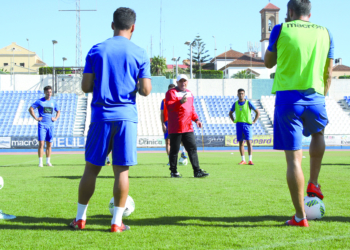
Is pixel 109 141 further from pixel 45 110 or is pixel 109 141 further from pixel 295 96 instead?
pixel 45 110

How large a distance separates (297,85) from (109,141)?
190 cm

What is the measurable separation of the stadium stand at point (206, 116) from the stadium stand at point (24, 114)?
20.3ft

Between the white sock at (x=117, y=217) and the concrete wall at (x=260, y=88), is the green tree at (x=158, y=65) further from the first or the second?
the white sock at (x=117, y=217)

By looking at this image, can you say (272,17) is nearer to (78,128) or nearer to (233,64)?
(233,64)

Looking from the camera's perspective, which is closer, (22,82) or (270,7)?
(22,82)

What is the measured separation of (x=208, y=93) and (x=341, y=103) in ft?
45.0

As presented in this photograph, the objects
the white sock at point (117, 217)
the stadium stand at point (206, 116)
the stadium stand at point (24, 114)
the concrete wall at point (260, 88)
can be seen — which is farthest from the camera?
the concrete wall at point (260, 88)

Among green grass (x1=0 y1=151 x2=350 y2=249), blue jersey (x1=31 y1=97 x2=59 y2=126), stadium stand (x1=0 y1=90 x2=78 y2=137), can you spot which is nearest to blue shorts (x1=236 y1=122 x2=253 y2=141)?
green grass (x1=0 y1=151 x2=350 y2=249)

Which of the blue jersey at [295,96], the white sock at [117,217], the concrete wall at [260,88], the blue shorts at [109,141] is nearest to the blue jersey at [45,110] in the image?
the blue shorts at [109,141]

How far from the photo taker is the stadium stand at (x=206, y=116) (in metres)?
32.8

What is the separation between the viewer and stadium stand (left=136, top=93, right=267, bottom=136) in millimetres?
32781

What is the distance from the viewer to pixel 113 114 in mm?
3619

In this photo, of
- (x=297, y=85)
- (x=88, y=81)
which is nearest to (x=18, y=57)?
(x=88, y=81)

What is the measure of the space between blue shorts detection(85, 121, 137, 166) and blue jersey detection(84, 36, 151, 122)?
0.22ft
